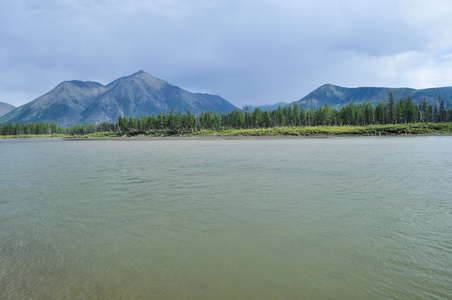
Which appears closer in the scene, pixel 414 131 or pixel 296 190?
pixel 296 190

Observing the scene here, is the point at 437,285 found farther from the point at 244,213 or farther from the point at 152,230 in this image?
the point at 152,230

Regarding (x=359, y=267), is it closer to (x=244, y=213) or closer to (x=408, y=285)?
(x=408, y=285)

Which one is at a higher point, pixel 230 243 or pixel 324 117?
pixel 324 117

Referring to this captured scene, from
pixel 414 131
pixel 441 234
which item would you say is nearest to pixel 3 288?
pixel 441 234

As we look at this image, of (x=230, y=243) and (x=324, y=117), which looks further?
(x=324, y=117)

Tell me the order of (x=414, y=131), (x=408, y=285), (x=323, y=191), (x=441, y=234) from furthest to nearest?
(x=414, y=131)
(x=323, y=191)
(x=441, y=234)
(x=408, y=285)

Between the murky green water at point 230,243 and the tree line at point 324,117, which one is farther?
the tree line at point 324,117

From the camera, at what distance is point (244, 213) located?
1030cm

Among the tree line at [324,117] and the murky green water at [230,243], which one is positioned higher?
the tree line at [324,117]

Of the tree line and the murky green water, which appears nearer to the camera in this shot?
the murky green water

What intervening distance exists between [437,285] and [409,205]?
6.61 metres

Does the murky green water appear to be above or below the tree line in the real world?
below

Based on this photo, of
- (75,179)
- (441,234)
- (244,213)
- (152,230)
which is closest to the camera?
(441,234)

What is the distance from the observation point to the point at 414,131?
4151 inches
